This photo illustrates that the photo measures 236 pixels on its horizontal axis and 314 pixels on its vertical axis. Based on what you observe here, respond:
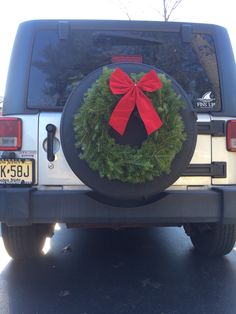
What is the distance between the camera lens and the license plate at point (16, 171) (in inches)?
140

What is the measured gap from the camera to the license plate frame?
3.55 metres

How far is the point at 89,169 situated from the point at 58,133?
57 cm

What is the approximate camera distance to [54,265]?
4.44 meters

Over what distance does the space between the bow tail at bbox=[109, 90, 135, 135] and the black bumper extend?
670mm

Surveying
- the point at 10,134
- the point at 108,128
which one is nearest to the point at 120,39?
the point at 108,128

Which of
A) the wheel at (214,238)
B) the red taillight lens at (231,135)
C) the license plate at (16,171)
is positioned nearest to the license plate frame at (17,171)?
the license plate at (16,171)

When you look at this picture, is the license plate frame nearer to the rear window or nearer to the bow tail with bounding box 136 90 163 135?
the rear window

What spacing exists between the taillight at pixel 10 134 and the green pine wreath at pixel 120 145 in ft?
2.21

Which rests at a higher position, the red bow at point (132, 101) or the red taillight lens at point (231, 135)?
the red bow at point (132, 101)

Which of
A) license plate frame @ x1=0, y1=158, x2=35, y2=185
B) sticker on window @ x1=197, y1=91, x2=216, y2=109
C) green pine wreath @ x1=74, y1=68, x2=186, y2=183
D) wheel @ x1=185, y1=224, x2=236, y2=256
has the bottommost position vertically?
wheel @ x1=185, y1=224, x2=236, y2=256

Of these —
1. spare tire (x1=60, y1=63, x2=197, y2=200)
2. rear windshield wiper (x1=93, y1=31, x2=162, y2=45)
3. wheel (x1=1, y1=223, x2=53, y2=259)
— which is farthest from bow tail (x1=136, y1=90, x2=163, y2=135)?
wheel (x1=1, y1=223, x2=53, y2=259)

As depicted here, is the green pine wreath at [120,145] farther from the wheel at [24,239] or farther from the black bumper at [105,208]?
the wheel at [24,239]

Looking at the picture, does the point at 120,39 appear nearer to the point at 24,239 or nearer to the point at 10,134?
the point at 10,134

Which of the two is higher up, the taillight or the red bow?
the red bow
